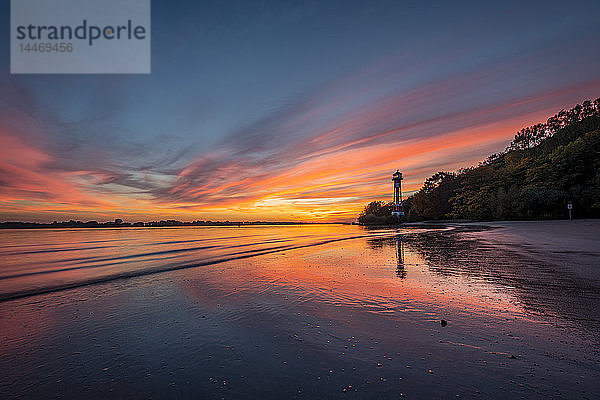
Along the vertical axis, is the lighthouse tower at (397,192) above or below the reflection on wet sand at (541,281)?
above

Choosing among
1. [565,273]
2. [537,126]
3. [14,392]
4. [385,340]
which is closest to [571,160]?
[537,126]

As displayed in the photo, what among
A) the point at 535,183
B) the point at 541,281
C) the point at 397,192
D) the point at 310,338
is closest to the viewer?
the point at 310,338

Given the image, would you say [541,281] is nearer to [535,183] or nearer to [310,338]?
[310,338]

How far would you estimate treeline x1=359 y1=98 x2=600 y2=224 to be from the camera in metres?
44.0

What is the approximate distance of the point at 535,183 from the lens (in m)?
50.3

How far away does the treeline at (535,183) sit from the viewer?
144ft

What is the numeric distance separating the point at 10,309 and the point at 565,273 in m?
12.9

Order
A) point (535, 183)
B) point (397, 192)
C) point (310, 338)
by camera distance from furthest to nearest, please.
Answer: point (397, 192), point (535, 183), point (310, 338)

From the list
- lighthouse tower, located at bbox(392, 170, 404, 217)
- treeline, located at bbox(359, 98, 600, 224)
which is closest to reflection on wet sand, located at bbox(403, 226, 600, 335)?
treeline, located at bbox(359, 98, 600, 224)

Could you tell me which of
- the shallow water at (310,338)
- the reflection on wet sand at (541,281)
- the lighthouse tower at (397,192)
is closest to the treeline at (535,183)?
the lighthouse tower at (397,192)

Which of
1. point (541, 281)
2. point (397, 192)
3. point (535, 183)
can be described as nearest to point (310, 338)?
point (541, 281)

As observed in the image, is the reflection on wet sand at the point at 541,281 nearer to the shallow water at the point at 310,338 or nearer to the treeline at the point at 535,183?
the shallow water at the point at 310,338

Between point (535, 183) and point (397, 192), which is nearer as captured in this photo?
point (535, 183)

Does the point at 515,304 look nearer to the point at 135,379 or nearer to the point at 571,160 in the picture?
the point at 135,379
